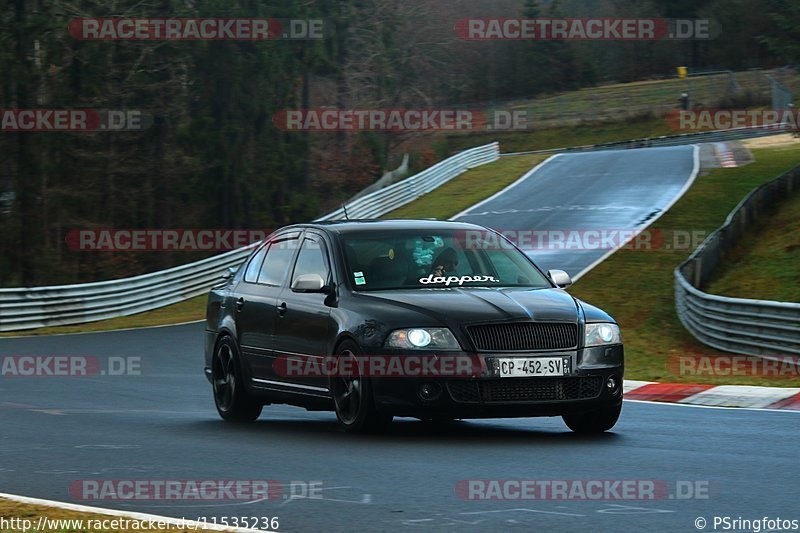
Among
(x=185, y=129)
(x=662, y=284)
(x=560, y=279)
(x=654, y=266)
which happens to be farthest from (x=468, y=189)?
(x=560, y=279)

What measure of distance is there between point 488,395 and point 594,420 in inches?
45.1

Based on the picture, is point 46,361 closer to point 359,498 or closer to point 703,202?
point 359,498

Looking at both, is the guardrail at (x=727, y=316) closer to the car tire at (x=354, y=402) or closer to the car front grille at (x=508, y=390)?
the car front grille at (x=508, y=390)

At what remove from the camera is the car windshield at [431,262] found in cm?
1070

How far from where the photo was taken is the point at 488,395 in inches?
381

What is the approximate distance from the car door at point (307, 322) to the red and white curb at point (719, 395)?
4.40 m

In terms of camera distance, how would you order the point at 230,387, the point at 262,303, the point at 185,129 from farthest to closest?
1. the point at 185,129
2. the point at 230,387
3. the point at 262,303

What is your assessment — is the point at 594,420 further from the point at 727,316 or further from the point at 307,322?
the point at 727,316

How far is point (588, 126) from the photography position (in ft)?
290

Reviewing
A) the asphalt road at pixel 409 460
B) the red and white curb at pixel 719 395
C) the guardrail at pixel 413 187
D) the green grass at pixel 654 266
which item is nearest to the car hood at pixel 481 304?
the asphalt road at pixel 409 460

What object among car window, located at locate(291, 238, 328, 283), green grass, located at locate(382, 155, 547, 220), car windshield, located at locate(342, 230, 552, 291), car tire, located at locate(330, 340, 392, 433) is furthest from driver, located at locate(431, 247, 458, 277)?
green grass, located at locate(382, 155, 547, 220)

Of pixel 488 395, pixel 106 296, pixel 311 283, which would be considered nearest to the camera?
pixel 488 395

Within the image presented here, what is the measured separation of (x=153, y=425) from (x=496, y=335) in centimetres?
356

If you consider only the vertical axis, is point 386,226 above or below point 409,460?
above
